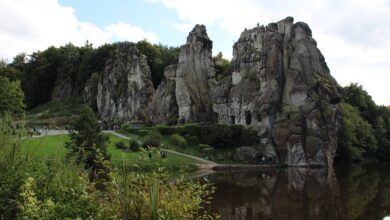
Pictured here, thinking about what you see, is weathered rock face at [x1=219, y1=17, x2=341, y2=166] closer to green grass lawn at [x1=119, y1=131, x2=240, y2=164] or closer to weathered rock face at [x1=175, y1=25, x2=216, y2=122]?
weathered rock face at [x1=175, y1=25, x2=216, y2=122]

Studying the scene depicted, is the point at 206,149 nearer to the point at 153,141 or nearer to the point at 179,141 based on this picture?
the point at 179,141

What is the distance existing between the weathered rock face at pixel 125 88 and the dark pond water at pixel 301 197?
41.7 m

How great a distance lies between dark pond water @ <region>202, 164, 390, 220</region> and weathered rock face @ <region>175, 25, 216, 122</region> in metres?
29.3

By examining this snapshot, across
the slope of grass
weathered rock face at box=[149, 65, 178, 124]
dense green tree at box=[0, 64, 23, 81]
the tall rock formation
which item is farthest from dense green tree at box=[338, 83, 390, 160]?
dense green tree at box=[0, 64, 23, 81]

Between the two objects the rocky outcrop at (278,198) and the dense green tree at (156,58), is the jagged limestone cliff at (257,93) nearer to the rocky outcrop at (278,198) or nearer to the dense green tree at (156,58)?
the dense green tree at (156,58)

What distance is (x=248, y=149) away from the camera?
2355 inches

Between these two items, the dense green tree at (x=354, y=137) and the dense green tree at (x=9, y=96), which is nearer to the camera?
the dense green tree at (x=9, y=96)

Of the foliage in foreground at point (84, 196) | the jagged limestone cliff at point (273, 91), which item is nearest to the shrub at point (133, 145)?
the jagged limestone cliff at point (273, 91)

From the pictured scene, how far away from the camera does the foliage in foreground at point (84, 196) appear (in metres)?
7.29

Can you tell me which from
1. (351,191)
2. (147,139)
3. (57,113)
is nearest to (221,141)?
(147,139)

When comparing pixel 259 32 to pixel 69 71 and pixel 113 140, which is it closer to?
pixel 113 140

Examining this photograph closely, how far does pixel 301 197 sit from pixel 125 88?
62.7m

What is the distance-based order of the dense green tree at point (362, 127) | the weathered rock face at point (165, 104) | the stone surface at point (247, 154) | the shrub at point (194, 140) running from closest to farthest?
the stone surface at point (247, 154) < the shrub at point (194, 140) < the dense green tree at point (362, 127) < the weathered rock face at point (165, 104)

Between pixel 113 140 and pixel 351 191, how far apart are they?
34.2m
